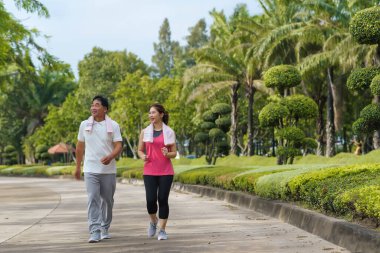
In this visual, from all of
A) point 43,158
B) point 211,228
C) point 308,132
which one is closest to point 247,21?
point 308,132

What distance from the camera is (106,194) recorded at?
30.5 ft

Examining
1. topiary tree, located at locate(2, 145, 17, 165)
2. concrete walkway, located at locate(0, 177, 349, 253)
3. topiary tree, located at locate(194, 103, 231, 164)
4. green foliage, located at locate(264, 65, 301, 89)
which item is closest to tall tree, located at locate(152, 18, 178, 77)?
topiary tree, located at locate(2, 145, 17, 165)

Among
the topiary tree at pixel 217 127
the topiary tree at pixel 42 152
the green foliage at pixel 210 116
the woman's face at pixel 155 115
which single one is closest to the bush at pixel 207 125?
the topiary tree at pixel 217 127

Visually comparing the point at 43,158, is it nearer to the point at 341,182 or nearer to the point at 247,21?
the point at 247,21

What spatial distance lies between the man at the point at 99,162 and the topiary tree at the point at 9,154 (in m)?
81.8

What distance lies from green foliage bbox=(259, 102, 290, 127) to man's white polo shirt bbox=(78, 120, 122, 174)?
57.5 ft

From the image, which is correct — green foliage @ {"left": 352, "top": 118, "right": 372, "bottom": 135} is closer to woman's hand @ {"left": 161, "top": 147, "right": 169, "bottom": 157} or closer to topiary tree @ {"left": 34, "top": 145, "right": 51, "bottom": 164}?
woman's hand @ {"left": 161, "top": 147, "right": 169, "bottom": 157}

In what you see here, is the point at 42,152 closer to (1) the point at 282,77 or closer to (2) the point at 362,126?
(1) the point at 282,77

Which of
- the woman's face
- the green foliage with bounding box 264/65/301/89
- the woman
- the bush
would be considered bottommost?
the woman

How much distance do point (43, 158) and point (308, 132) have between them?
35.7 meters

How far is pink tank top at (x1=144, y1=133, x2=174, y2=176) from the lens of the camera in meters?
9.32

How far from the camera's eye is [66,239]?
9.66 meters

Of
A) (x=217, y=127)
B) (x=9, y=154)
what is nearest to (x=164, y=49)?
(x=9, y=154)

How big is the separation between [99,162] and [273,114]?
58.4ft
